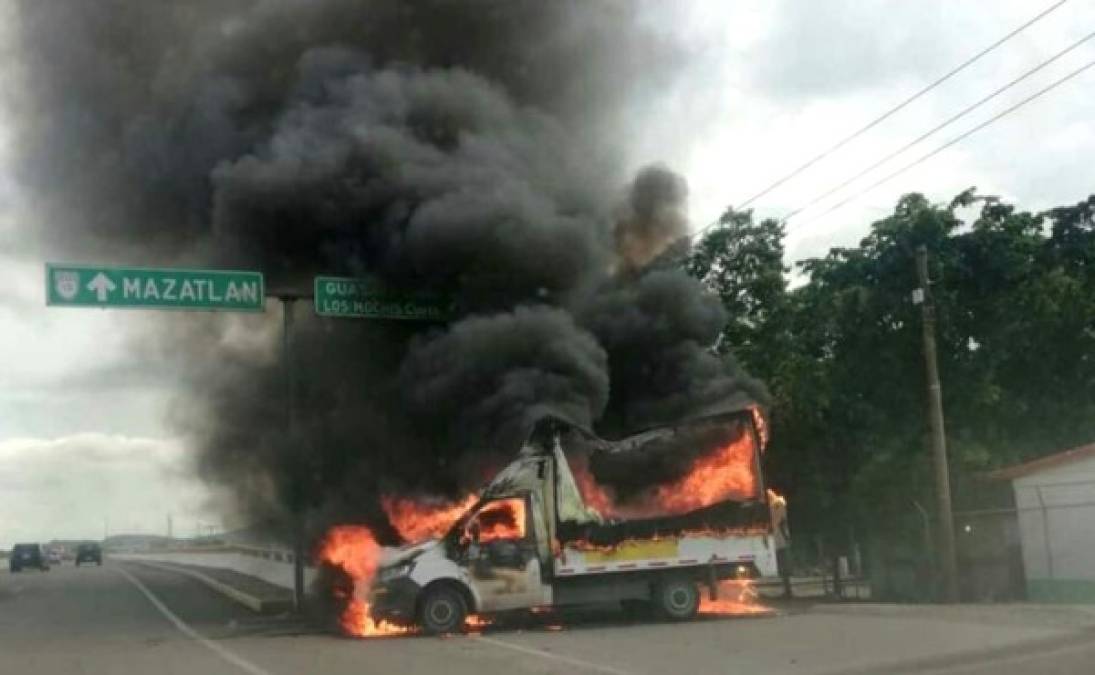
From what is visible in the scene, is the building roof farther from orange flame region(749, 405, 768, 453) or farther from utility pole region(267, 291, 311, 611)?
utility pole region(267, 291, 311, 611)

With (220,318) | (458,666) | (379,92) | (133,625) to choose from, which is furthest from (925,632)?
(220,318)

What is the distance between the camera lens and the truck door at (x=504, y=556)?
56.7 ft

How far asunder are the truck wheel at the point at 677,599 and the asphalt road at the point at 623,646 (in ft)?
1.11

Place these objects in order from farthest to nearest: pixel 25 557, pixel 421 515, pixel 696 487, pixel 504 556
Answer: pixel 25 557, pixel 421 515, pixel 696 487, pixel 504 556

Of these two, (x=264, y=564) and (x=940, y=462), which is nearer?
(x=940, y=462)

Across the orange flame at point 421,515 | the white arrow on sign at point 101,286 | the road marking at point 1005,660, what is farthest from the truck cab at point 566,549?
the white arrow on sign at point 101,286

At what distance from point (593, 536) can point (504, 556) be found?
1.30m

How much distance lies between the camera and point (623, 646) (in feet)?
47.8

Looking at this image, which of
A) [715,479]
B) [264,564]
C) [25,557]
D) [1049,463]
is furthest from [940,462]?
[25,557]

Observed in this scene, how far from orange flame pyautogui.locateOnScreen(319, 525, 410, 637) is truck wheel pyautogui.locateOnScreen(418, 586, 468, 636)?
67cm

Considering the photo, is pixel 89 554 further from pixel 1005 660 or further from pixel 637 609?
pixel 1005 660

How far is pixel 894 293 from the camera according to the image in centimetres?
2442

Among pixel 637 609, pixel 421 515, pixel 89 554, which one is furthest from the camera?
pixel 89 554

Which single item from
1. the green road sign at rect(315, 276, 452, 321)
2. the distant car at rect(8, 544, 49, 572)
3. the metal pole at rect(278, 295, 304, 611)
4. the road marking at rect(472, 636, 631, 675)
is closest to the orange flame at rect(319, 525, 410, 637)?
the metal pole at rect(278, 295, 304, 611)
